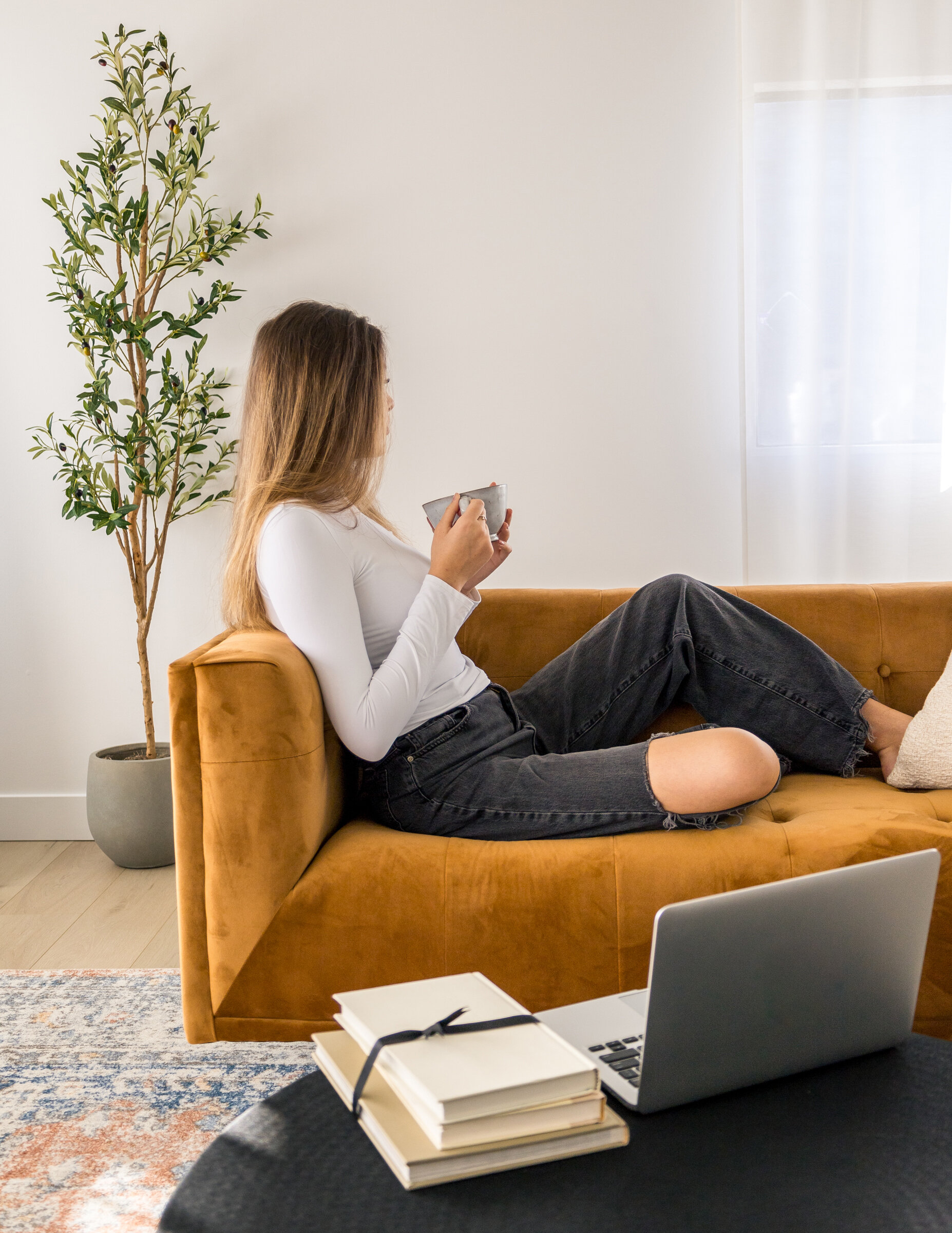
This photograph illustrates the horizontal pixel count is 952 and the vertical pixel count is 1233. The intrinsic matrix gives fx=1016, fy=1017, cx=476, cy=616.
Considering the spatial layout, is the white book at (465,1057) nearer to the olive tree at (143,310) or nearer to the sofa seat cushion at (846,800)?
the sofa seat cushion at (846,800)

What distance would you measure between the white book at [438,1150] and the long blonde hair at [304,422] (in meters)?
0.95

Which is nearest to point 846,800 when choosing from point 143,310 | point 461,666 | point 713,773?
point 713,773

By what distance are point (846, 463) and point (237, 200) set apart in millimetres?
1633

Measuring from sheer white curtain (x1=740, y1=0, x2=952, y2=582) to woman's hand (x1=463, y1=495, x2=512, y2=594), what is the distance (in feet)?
3.46

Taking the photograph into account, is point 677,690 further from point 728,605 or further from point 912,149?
point 912,149

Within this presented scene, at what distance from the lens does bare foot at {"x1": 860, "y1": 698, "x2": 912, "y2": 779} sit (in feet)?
5.37

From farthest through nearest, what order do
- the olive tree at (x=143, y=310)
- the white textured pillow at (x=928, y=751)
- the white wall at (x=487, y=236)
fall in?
the white wall at (x=487, y=236) < the olive tree at (x=143, y=310) < the white textured pillow at (x=928, y=751)

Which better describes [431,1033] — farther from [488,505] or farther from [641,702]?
[641,702]

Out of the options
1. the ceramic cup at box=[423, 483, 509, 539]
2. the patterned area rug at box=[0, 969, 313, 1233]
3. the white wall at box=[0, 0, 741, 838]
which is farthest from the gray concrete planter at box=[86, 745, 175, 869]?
the ceramic cup at box=[423, 483, 509, 539]

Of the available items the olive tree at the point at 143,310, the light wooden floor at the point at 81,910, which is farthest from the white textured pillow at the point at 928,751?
the olive tree at the point at 143,310

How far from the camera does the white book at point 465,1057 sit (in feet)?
2.01

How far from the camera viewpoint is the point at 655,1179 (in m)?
0.62

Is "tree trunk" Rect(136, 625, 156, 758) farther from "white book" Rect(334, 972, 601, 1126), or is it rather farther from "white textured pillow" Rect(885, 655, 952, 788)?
"white book" Rect(334, 972, 601, 1126)

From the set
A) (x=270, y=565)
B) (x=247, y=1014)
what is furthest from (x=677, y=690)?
(x=247, y=1014)
